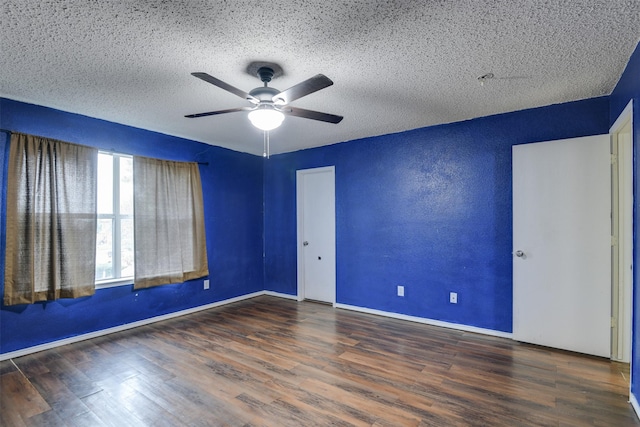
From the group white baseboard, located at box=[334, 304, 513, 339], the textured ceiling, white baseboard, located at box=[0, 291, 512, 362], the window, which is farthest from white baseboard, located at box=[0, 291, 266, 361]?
the textured ceiling

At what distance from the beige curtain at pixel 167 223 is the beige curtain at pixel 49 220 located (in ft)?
1.57

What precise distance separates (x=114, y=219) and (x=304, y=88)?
9.51 feet

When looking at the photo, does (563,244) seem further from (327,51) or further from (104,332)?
(104,332)

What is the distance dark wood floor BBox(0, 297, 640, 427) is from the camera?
2.00 meters

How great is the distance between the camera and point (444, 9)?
1.65 m

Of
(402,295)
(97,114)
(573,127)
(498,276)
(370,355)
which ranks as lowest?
(370,355)

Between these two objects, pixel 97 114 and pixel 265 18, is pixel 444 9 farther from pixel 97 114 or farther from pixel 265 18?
pixel 97 114

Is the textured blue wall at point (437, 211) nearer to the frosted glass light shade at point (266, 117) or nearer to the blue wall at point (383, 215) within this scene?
the blue wall at point (383, 215)

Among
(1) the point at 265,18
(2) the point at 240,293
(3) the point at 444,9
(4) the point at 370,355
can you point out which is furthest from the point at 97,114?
(4) the point at 370,355

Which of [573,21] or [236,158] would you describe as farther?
[236,158]

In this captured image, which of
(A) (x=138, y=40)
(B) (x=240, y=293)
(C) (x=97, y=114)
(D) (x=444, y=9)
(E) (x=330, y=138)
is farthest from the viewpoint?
(B) (x=240, y=293)

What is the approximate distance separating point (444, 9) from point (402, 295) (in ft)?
10.3

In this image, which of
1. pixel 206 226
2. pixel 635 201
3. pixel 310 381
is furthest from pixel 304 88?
pixel 206 226

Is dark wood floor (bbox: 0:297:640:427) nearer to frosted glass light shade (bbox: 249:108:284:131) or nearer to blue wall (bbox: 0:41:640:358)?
blue wall (bbox: 0:41:640:358)
